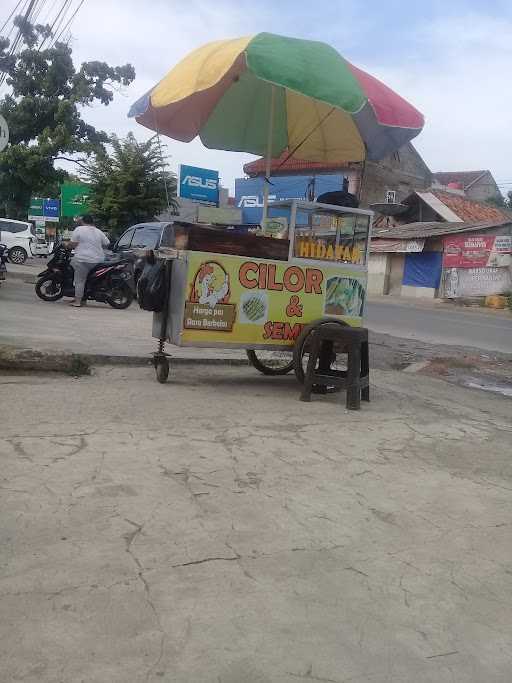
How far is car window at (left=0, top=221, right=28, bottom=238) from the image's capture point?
24172 millimetres

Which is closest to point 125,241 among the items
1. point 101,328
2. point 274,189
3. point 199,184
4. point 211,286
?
point 101,328

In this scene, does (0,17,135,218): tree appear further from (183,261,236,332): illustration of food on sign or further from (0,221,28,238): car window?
(183,261,236,332): illustration of food on sign

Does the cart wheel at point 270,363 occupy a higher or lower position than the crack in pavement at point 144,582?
higher

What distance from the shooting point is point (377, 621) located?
246cm

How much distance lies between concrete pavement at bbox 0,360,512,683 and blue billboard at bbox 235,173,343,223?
3175cm

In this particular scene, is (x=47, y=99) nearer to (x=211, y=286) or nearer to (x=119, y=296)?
(x=119, y=296)

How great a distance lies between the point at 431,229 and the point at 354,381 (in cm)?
2635

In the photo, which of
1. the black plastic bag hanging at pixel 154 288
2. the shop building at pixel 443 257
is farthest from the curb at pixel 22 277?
the shop building at pixel 443 257

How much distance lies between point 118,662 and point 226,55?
15.4ft

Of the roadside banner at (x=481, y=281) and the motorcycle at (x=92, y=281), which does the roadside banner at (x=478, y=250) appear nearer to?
the roadside banner at (x=481, y=281)

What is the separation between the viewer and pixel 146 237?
12.8 metres

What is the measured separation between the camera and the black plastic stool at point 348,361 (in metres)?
5.75

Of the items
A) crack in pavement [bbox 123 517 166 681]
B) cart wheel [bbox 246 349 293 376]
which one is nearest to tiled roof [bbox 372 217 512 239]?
cart wheel [bbox 246 349 293 376]

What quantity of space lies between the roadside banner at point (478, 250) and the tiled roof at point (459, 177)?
84.0 feet
